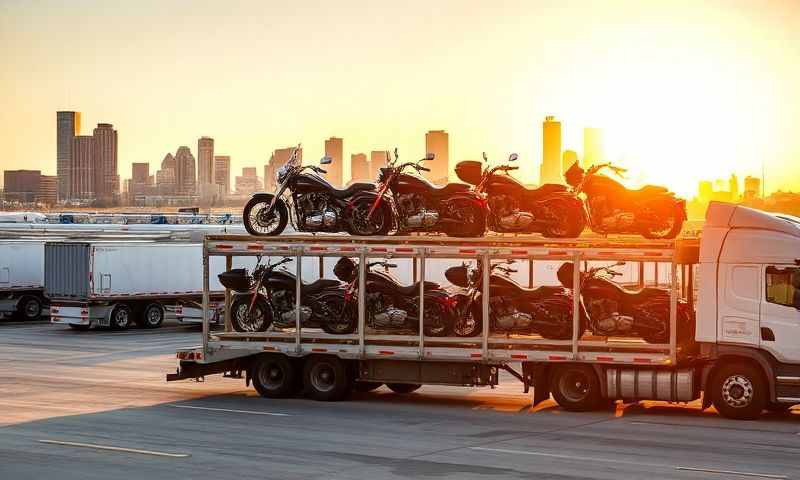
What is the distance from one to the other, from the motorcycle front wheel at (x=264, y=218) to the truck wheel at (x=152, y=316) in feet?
69.0

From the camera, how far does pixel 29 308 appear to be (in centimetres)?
4816

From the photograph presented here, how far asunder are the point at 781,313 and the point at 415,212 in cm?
685

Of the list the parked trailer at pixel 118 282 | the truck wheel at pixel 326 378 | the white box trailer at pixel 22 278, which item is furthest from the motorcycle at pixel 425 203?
the white box trailer at pixel 22 278

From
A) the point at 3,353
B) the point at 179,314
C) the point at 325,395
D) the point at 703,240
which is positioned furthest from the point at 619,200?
the point at 179,314

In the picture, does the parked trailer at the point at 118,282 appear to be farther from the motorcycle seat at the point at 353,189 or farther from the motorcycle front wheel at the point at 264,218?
the motorcycle seat at the point at 353,189

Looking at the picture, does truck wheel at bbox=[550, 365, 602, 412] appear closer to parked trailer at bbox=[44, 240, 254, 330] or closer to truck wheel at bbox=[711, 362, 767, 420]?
truck wheel at bbox=[711, 362, 767, 420]

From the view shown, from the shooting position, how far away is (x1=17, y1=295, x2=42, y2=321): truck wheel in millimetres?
47969

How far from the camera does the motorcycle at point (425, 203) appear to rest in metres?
23.1

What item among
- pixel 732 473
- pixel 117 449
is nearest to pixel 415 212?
pixel 117 449

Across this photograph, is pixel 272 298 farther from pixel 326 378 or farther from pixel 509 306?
pixel 509 306

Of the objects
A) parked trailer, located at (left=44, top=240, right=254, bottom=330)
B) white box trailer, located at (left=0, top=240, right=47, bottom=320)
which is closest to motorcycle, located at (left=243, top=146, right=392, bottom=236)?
parked trailer, located at (left=44, top=240, right=254, bottom=330)

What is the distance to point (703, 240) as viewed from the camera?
20.9 meters

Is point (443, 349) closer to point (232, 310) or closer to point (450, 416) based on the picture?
point (450, 416)

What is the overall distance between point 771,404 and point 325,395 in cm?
777
